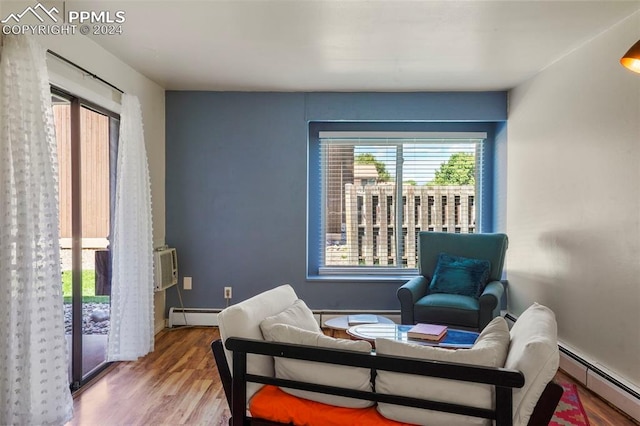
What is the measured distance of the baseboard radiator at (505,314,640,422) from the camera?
250cm

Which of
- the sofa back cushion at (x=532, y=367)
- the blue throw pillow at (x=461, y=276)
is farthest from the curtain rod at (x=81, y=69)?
the blue throw pillow at (x=461, y=276)

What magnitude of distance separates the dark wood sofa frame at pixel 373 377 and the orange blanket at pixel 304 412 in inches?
1.7

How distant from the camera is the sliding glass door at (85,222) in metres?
2.81

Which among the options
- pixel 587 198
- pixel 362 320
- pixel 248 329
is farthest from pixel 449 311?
pixel 248 329

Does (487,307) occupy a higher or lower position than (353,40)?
lower

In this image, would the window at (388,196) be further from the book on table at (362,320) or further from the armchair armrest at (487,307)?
the armchair armrest at (487,307)

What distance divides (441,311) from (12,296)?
2823 millimetres

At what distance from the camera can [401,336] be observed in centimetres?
276

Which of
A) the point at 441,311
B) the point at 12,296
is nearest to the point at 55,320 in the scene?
the point at 12,296

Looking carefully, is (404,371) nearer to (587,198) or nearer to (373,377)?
(373,377)

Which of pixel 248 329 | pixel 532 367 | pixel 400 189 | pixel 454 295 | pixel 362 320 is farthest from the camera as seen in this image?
pixel 400 189

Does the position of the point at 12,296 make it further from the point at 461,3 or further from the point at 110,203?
the point at 461,3

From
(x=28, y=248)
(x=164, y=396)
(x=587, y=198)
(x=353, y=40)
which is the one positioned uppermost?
(x=353, y=40)

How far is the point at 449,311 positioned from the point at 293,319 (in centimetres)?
183
